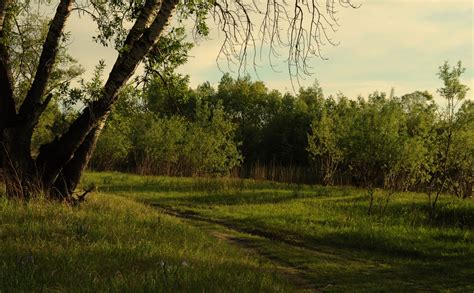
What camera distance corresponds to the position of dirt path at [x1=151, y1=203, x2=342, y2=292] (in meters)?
8.91

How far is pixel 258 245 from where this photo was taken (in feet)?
39.7

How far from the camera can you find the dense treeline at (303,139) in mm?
17625

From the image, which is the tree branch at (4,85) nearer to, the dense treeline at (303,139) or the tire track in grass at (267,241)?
the dense treeline at (303,139)

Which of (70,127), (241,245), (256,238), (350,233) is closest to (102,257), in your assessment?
(70,127)

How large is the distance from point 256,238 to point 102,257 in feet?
24.8

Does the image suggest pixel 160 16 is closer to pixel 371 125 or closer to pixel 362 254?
pixel 362 254

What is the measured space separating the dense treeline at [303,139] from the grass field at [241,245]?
3006 mm

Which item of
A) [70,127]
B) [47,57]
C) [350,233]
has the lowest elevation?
[350,233]

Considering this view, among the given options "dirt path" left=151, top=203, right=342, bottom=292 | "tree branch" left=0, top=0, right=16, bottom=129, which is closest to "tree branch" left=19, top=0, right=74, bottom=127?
"tree branch" left=0, top=0, right=16, bottom=129

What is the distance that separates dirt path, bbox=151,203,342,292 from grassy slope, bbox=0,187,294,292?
30.9 inches

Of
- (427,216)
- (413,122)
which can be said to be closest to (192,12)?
(427,216)

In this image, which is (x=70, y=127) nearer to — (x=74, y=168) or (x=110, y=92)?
(x=74, y=168)

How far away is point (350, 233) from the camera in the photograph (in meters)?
14.2

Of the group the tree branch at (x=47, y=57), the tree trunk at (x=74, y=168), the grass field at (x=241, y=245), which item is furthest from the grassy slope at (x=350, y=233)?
the tree branch at (x=47, y=57)
